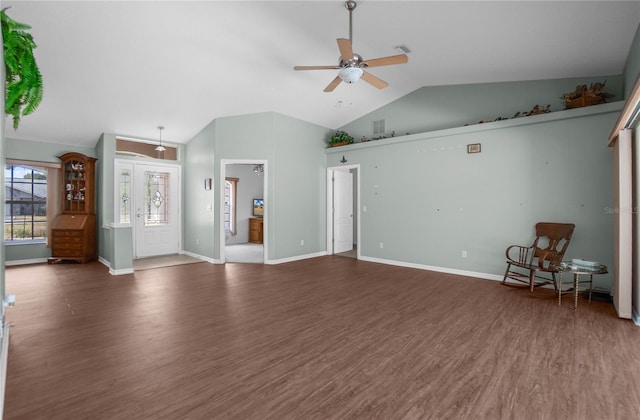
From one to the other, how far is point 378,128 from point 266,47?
3293 mm

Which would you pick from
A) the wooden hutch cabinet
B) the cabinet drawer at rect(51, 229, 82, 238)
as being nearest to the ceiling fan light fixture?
the wooden hutch cabinet

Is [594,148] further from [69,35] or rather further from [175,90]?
[69,35]

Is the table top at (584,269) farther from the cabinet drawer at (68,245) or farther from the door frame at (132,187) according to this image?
the cabinet drawer at (68,245)

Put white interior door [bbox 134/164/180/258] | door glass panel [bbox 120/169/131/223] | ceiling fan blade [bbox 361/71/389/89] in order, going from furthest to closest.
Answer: white interior door [bbox 134/164/180/258]
door glass panel [bbox 120/169/131/223]
ceiling fan blade [bbox 361/71/389/89]

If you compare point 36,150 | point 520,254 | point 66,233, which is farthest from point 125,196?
point 520,254

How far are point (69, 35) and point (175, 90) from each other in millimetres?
1608

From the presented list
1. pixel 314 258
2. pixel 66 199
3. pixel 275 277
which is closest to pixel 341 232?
pixel 314 258

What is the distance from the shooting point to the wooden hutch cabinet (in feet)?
21.1

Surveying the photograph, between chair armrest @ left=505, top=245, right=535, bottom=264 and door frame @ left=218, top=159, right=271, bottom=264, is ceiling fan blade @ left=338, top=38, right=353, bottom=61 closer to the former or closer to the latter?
door frame @ left=218, top=159, right=271, bottom=264

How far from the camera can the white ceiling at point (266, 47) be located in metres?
3.26

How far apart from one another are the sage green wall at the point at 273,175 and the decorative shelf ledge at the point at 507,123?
3.63 feet

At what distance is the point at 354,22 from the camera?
12.0 feet

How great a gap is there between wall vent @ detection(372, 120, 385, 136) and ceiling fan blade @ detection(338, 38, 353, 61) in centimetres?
349

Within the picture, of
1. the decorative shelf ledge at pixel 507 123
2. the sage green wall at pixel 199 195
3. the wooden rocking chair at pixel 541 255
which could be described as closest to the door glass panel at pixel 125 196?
the sage green wall at pixel 199 195
